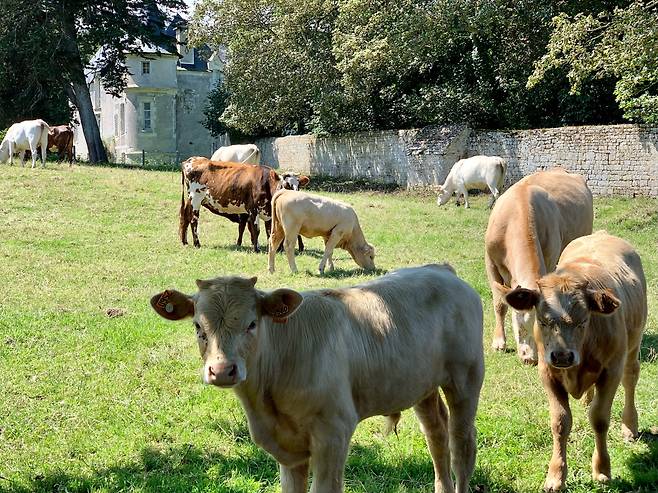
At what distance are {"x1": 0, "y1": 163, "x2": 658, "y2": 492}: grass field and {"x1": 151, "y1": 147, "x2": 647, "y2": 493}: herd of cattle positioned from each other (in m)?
0.51

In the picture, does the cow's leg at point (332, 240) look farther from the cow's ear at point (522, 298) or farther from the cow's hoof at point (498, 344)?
the cow's ear at point (522, 298)

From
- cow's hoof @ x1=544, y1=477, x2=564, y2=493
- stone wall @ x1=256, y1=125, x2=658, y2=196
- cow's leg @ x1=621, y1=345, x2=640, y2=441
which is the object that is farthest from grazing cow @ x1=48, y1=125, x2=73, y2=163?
cow's hoof @ x1=544, y1=477, x2=564, y2=493

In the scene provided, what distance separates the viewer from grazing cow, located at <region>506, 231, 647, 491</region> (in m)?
4.89

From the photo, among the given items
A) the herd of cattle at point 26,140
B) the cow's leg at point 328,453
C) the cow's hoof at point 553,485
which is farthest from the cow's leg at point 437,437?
the herd of cattle at point 26,140

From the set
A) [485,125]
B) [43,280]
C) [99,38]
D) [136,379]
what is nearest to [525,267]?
[136,379]

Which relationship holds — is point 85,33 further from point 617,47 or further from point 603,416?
point 603,416

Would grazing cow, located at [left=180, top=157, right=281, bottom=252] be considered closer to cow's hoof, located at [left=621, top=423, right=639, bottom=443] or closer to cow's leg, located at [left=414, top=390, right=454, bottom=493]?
cow's hoof, located at [left=621, top=423, right=639, bottom=443]

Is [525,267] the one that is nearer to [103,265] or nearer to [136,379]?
[136,379]

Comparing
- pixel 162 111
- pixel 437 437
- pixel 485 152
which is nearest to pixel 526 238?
pixel 437 437

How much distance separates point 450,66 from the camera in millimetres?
30766

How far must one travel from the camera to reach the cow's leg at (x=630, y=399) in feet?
19.4

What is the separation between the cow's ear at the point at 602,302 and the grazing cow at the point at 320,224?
827 cm

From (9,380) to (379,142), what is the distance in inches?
976

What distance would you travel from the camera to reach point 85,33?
33969 millimetres
